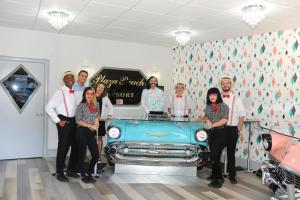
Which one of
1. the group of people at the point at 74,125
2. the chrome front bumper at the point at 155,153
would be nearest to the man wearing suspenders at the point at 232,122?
the chrome front bumper at the point at 155,153

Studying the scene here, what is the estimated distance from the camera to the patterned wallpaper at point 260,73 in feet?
15.2

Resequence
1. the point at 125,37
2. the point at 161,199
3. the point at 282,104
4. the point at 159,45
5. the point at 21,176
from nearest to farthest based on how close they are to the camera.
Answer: the point at 161,199, the point at 21,176, the point at 282,104, the point at 125,37, the point at 159,45

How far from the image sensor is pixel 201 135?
3.99m

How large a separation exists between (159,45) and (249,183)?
12.0 ft

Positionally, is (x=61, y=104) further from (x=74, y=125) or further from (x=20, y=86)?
(x=20, y=86)

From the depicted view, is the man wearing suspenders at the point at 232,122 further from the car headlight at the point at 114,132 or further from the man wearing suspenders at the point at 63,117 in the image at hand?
the man wearing suspenders at the point at 63,117

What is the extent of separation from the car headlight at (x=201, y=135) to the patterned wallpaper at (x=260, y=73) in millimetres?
1166

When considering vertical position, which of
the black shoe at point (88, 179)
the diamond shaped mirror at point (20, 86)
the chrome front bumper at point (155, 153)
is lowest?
the black shoe at point (88, 179)

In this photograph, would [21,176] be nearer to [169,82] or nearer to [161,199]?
[161,199]

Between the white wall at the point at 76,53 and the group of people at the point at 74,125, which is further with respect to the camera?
the white wall at the point at 76,53

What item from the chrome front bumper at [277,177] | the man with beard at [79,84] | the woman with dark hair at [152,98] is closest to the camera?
the chrome front bumper at [277,177]

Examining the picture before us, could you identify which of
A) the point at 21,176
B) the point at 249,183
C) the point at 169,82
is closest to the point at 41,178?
the point at 21,176

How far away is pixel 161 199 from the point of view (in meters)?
3.37

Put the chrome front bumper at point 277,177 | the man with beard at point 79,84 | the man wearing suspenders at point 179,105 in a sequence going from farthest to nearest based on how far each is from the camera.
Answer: the man wearing suspenders at point 179,105, the man with beard at point 79,84, the chrome front bumper at point 277,177
